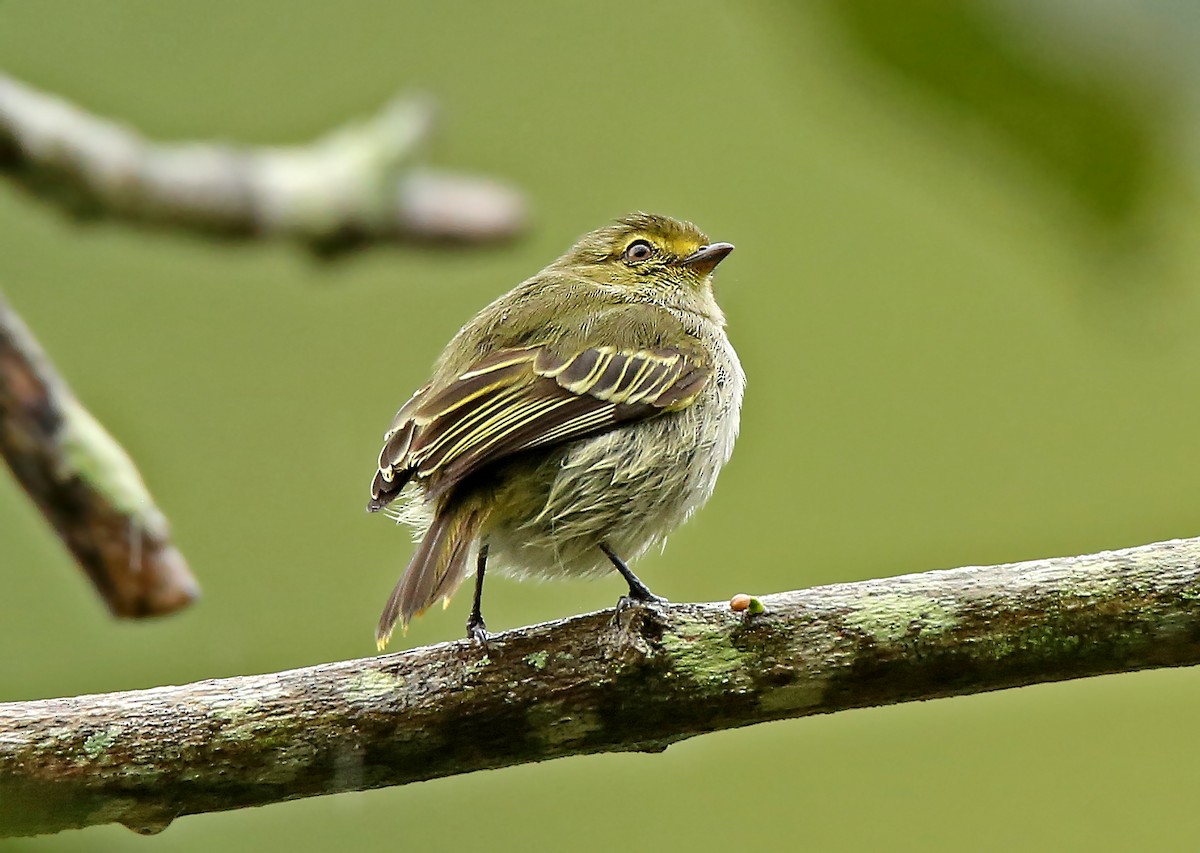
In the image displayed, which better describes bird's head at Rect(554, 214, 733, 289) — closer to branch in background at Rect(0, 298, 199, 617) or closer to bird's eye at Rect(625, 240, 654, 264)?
bird's eye at Rect(625, 240, 654, 264)

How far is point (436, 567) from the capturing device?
8.57 feet

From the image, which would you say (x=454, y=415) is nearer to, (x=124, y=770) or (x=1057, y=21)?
(x=124, y=770)

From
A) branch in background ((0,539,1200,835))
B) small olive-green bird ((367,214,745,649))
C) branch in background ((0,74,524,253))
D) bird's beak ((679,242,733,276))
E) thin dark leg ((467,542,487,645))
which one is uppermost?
bird's beak ((679,242,733,276))

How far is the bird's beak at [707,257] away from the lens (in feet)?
12.3

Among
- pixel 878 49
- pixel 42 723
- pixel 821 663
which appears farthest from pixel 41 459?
pixel 878 49

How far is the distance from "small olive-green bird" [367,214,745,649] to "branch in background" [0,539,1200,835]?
22 cm

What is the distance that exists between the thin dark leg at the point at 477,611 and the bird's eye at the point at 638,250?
123 cm

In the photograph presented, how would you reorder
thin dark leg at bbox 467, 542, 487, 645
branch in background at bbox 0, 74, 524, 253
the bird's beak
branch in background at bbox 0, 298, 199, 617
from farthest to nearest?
the bird's beak, thin dark leg at bbox 467, 542, 487, 645, branch in background at bbox 0, 74, 524, 253, branch in background at bbox 0, 298, 199, 617

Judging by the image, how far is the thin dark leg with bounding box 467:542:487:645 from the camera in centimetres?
244

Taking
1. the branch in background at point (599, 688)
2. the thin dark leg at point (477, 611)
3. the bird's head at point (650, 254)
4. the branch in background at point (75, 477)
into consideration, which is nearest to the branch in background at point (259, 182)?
the branch in background at point (75, 477)

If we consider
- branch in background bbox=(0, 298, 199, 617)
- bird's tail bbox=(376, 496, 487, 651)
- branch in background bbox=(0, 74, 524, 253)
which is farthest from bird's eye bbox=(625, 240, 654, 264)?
branch in background bbox=(0, 298, 199, 617)

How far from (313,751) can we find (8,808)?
49 cm

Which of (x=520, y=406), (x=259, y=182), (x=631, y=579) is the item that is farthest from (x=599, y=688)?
(x=259, y=182)

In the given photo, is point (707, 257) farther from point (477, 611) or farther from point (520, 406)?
point (477, 611)
